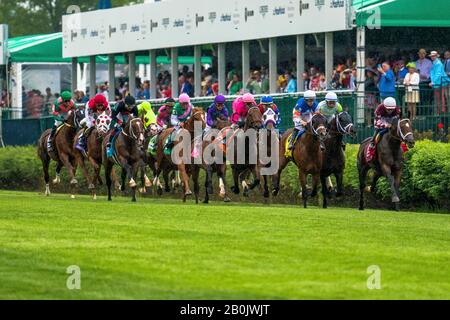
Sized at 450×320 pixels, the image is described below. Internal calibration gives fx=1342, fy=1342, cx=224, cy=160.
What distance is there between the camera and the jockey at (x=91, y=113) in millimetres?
27672

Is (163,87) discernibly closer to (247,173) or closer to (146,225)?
(247,173)

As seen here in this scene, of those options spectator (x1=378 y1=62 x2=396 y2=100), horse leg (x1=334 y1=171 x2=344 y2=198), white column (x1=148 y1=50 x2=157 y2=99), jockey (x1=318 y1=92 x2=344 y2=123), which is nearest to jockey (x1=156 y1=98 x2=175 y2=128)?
spectator (x1=378 y1=62 x2=396 y2=100)

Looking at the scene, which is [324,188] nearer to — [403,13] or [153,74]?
[403,13]

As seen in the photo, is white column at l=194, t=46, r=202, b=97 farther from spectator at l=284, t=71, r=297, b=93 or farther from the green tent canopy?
the green tent canopy

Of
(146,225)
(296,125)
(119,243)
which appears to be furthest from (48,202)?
(119,243)

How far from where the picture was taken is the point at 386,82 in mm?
27438

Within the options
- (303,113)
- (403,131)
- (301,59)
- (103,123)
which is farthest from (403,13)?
(103,123)

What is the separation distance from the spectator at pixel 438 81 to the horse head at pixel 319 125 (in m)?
3.35

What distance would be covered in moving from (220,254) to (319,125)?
9.90 meters

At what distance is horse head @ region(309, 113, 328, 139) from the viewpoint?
24234 millimetres

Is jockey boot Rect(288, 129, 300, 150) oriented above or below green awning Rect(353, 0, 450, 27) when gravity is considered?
below

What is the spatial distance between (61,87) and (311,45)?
21.8 meters

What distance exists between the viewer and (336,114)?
24.9 m

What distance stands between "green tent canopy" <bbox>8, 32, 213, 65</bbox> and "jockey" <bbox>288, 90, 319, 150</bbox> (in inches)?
765
